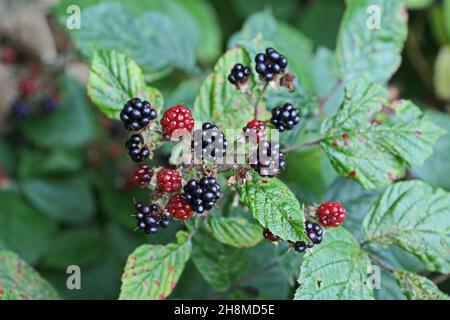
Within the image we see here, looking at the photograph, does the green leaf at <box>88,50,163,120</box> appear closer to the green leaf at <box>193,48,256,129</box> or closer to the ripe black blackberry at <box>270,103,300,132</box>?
the green leaf at <box>193,48,256,129</box>

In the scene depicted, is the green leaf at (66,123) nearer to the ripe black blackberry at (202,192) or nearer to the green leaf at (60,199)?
the green leaf at (60,199)

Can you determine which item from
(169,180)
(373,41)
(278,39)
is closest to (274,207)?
(169,180)

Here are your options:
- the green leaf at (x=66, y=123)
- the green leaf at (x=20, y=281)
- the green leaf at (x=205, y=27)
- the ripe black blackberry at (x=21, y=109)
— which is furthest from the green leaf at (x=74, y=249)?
the green leaf at (x=205, y=27)

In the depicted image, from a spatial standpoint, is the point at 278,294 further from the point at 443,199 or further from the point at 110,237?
the point at 110,237

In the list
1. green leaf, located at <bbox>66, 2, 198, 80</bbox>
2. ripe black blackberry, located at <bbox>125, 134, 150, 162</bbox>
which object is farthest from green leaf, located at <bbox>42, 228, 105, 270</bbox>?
ripe black blackberry, located at <bbox>125, 134, 150, 162</bbox>

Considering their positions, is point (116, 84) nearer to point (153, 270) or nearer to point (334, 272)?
point (153, 270)

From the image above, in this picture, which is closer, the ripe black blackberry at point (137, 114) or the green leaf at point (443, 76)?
the ripe black blackberry at point (137, 114)
